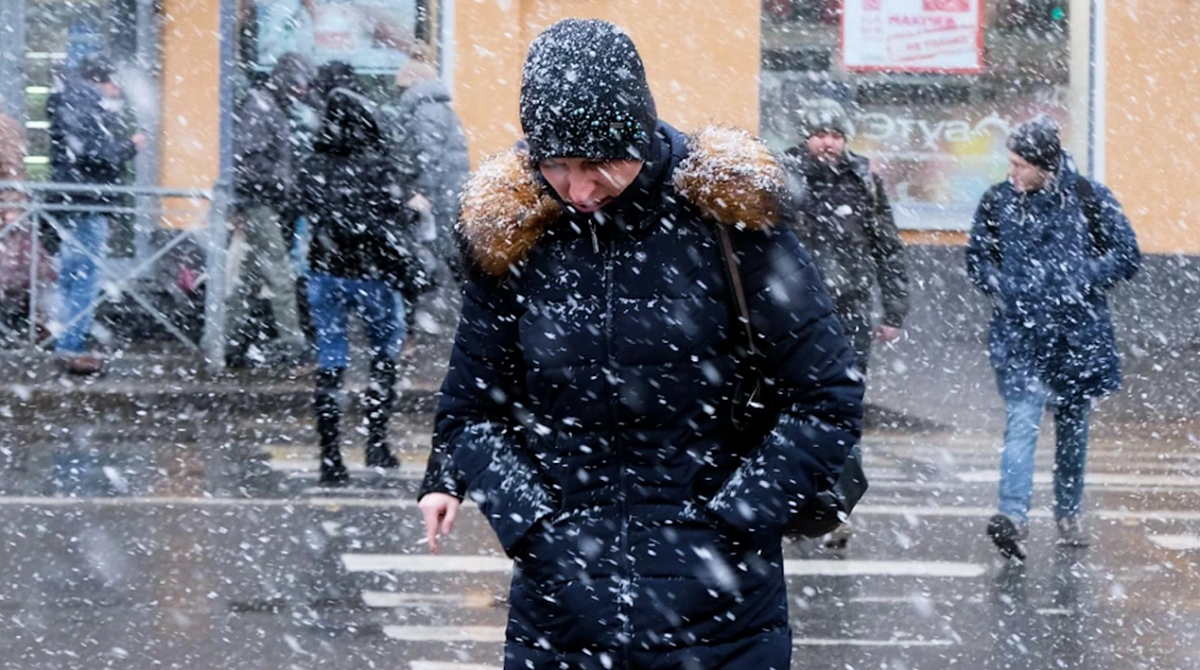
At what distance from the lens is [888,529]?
8578 mm

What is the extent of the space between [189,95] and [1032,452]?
Result: 9.23 meters

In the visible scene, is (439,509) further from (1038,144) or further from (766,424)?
(1038,144)

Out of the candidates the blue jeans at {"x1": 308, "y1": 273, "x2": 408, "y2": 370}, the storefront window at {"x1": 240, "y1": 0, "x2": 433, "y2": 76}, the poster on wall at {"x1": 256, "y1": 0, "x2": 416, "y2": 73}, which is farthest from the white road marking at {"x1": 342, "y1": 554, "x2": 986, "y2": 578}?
the poster on wall at {"x1": 256, "y1": 0, "x2": 416, "y2": 73}

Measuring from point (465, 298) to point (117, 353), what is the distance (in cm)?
980

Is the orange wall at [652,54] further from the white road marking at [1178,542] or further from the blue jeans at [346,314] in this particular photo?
the white road marking at [1178,542]

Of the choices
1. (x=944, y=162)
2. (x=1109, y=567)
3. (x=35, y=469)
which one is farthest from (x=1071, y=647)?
(x=944, y=162)

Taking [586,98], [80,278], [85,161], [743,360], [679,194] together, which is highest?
[586,98]

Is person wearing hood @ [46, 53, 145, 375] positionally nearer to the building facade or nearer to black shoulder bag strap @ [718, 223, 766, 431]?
the building facade

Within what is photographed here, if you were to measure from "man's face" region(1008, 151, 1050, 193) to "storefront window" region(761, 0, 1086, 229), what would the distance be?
796 cm

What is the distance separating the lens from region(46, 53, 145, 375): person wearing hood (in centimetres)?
1280

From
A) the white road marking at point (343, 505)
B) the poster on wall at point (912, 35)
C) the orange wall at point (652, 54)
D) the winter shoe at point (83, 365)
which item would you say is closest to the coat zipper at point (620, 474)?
the white road marking at point (343, 505)

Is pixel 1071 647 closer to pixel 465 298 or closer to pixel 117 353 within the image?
pixel 465 298

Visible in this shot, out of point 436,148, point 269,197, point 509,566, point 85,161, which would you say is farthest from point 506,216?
point 85,161

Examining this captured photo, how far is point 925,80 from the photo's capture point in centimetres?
1598
